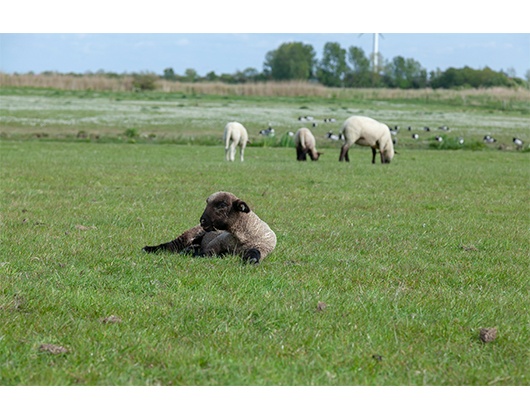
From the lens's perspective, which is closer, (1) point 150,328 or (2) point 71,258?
(1) point 150,328

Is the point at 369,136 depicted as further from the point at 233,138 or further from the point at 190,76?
the point at 190,76

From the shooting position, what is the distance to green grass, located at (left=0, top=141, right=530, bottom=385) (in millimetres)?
5816

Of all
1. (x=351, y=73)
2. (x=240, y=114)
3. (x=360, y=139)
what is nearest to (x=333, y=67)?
(x=351, y=73)

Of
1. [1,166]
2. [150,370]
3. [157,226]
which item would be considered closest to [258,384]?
[150,370]

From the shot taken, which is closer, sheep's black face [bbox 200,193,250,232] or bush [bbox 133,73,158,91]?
sheep's black face [bbox 200,193,250,232]

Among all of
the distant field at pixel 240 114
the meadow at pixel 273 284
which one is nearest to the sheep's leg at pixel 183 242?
the meadow at pixel 273 284

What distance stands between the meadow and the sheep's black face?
466mm

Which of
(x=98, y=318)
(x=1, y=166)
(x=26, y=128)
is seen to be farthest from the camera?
(x=26, y=128)

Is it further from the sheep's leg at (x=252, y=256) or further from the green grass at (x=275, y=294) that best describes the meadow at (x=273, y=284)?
the sheep's leg at (x=252, y=256)

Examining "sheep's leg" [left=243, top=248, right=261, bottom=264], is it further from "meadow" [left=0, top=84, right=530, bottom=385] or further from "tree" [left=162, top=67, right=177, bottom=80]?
"tree" [left=162, top=67, right=177, bottom=80]

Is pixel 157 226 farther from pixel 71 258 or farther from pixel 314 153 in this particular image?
pixel 314 153

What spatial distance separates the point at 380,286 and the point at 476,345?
2142 millimetres

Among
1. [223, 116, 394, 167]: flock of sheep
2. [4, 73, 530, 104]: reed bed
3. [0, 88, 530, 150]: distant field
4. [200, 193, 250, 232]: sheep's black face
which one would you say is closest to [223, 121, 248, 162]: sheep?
[223, 116, 394, 167]: flock of sheep
